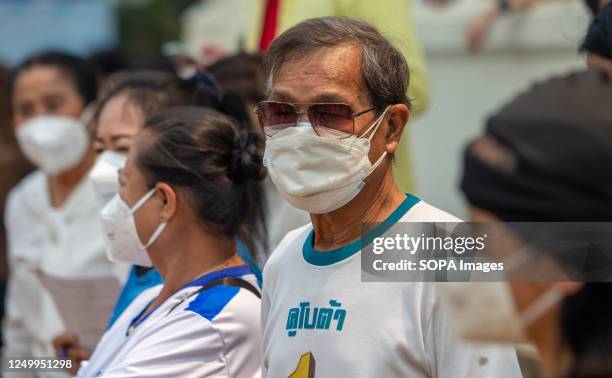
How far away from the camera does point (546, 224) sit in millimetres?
1613

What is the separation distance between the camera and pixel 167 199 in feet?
11.3

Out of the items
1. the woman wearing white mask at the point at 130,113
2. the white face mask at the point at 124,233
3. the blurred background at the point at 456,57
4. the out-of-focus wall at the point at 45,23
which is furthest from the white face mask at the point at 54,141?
the out-of-focus wall at the point at 45,23

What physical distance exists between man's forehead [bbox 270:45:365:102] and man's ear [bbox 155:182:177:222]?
2.49 ft

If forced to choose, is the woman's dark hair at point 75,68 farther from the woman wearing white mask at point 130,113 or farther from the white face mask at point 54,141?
the woman wearing white mask at point 130,113

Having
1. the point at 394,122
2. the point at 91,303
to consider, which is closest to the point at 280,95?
the point at 394,122

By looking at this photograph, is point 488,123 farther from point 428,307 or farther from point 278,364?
point 278,364

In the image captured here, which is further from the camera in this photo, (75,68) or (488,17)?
(488,17)

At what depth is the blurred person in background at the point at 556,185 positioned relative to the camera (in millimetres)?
1523

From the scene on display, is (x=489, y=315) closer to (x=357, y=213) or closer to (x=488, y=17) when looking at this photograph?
(x=357, y=213)

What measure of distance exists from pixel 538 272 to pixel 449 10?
716cm

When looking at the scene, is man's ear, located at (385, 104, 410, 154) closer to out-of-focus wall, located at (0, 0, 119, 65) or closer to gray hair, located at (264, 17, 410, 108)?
gray hair, located at (264, 17, 410, 108)

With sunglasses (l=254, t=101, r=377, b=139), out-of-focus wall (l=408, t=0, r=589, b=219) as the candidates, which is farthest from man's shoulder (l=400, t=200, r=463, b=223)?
out-of-focus wall (l=408, t=0, r=589, b=219)

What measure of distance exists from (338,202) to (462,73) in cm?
576

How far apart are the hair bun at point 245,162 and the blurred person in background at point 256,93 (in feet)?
1.84
